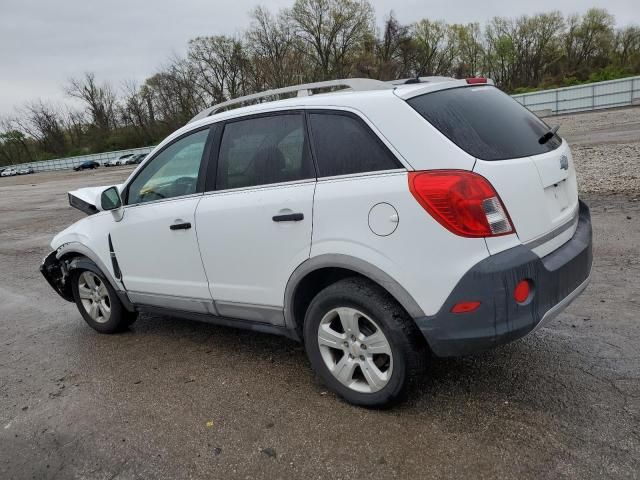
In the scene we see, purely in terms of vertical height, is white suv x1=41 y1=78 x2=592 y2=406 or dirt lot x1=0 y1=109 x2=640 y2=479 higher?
white suv x1=41 y1=78 x2=592 y2=406

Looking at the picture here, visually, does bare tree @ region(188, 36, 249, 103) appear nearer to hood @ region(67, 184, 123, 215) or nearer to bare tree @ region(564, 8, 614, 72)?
bare tree @ region(564, 8, 614, 72)

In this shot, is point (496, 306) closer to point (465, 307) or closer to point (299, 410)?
point (465, 307)

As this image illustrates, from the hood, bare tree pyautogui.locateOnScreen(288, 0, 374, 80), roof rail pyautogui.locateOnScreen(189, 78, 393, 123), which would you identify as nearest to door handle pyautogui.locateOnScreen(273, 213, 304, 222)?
roof rail pyautogui.locateOnScreen(189, 78, 393, 123)

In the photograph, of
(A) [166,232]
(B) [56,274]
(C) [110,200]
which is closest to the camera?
(A) [166,232]

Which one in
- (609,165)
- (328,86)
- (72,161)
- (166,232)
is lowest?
(72,161)

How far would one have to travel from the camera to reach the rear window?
8.95ft

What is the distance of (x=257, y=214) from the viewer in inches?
126

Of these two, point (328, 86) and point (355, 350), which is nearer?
point (355, 350)

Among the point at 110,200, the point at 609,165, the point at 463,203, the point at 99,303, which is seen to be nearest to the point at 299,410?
the point at 463,203

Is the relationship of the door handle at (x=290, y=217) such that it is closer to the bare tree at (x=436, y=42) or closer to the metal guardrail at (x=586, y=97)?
the metal guardrail at (x=586, y=97)

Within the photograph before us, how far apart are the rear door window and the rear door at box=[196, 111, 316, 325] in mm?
94

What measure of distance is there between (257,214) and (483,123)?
1.41 metres

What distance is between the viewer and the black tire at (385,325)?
276cm

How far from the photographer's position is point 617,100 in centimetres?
3391
